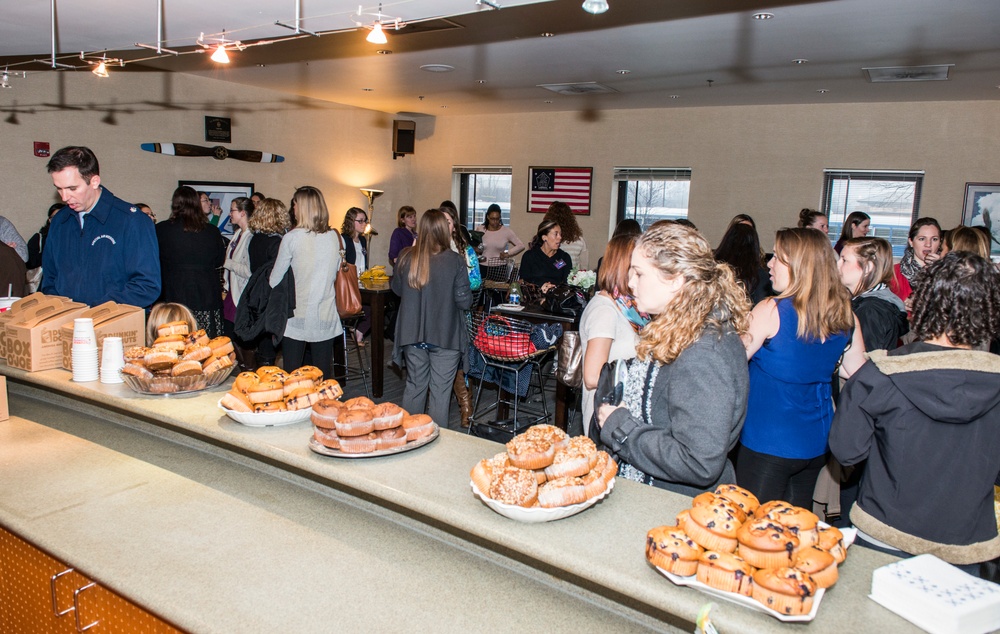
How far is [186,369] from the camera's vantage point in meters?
2.36

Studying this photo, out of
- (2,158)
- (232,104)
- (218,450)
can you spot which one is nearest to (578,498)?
(218,450)

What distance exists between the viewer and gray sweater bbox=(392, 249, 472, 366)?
4.50 m

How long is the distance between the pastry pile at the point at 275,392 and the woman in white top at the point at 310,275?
252cm

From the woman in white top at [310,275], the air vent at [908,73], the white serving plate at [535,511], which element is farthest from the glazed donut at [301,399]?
the air vent at [908,73]

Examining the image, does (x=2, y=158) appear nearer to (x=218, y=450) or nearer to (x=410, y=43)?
(x=410, y=43)

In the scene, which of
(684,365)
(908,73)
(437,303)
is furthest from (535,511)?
(908,73)

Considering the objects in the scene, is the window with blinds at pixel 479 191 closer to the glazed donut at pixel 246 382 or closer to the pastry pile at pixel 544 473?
the glazed donut at pixel 246 382

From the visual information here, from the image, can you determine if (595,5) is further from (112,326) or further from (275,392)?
(112,326)

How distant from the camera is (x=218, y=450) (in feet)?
A: 8.00

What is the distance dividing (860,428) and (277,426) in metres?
1.72

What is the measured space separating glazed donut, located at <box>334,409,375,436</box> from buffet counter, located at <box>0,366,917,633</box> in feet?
0.24

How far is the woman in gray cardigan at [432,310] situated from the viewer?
447 cm

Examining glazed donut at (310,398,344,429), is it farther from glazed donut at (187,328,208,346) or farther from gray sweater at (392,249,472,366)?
gray sweater at (392,249,472,366)

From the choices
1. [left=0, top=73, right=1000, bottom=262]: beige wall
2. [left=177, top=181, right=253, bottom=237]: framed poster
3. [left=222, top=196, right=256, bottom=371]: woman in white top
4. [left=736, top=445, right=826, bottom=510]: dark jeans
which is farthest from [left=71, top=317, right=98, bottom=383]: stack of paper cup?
Answer: [left=177, top=181, right=253, bottom=237]: framed poster
